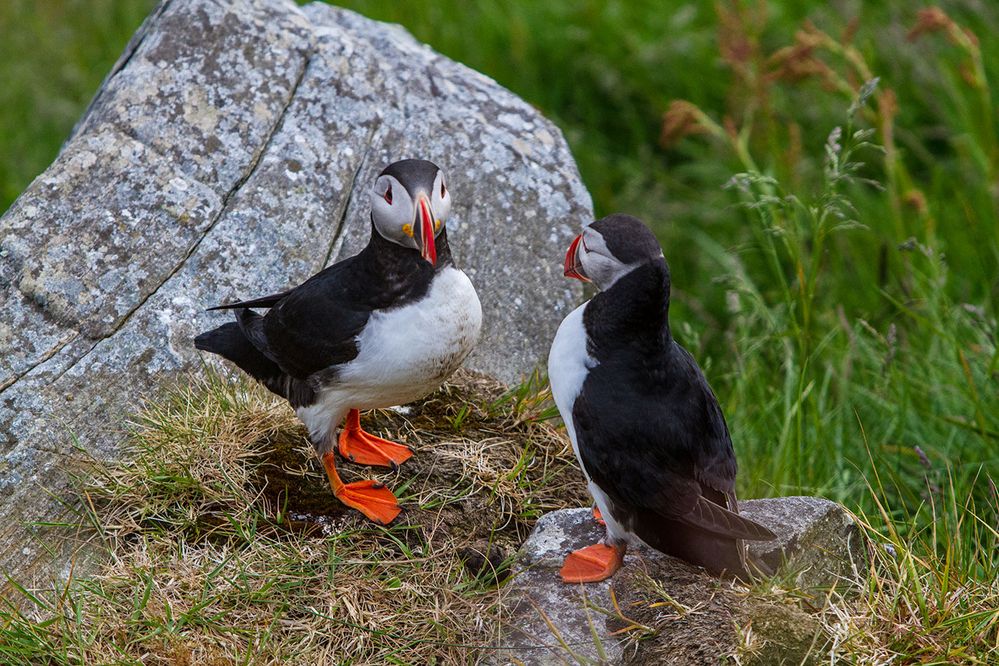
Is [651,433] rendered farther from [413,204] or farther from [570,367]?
[413,204]

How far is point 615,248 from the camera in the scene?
3355 mm

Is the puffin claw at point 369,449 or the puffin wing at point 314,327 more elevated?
the puffin wing at point 314,327

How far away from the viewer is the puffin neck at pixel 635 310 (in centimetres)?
335

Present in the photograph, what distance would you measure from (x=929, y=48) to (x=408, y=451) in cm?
468

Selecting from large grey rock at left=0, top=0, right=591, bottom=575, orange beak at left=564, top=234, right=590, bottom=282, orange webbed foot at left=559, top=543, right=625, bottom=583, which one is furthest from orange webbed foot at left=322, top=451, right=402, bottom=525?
orange beak at left=564, top=234, right=590, bottom=282

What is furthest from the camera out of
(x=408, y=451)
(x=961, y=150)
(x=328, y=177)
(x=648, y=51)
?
(x=648, y=51)

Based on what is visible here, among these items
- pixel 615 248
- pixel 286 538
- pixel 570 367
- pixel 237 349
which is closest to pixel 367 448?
pixel 286 538

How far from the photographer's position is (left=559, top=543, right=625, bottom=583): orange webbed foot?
136 inches

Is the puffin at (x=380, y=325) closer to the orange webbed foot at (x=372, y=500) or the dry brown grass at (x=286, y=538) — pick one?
the orange webbed foot at (x=372, y=500)

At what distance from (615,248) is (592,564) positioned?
972mm

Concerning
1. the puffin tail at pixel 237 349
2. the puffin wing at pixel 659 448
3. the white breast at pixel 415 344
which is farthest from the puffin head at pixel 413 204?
the puffin tail at pixel 237 349

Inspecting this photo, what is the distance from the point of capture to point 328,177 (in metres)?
4.83

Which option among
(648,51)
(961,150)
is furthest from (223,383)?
(961,150)

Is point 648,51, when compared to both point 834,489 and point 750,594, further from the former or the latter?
point 750,594
